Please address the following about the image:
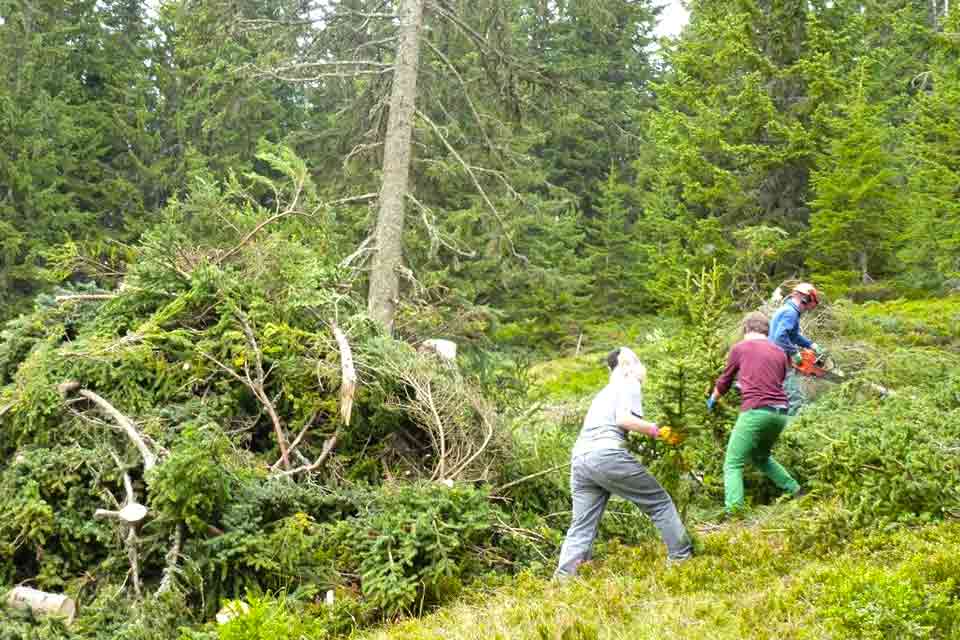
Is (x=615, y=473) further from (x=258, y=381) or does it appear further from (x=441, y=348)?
(x=441, y=348)

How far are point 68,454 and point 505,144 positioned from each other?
9.30 m

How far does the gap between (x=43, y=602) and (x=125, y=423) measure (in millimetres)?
1631

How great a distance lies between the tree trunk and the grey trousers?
21.2 ft

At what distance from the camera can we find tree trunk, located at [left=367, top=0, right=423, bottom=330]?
1209 centimetres

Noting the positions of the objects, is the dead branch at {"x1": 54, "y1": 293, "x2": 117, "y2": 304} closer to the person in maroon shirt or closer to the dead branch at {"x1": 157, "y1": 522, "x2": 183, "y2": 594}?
the dead branch at {"x1": 157, "y1": 522, "x2": 183, "y2": 594}

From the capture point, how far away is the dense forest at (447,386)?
557 cm

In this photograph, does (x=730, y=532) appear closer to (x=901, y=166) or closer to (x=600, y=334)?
(x=600, y=334)

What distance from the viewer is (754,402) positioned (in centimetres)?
656

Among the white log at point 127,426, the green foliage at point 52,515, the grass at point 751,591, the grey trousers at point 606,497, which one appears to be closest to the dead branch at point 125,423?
the white log at point 127,426

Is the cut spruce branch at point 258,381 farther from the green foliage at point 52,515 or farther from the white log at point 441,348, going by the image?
the white log at point 441,348

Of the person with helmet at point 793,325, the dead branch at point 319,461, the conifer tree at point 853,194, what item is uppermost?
the conifer tree at point 853,194

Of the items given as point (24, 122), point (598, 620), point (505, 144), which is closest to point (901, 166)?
point (505, 144)

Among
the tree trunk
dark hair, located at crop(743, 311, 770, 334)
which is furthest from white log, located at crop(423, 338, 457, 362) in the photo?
dark hair, located at crop(743, 311, 770, 334)

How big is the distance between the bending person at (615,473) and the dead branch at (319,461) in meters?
2.56
